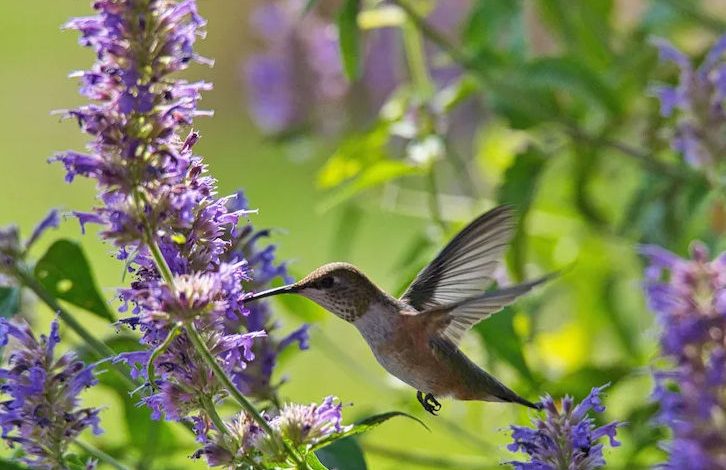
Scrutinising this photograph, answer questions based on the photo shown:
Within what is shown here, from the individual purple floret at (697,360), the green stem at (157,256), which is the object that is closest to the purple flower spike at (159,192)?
the green stem at (157,256)

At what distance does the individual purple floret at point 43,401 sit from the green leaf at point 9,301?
136 millimetres

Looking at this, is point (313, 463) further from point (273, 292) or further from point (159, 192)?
point (159, 192)

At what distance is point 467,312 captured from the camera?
1.59 m

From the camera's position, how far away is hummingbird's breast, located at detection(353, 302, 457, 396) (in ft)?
5.21

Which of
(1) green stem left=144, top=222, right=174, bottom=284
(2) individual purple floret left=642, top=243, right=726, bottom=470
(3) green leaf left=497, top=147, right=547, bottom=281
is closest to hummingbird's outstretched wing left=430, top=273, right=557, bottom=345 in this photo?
(2) individual purple floret left=642, top=243, right=726, bottom=470

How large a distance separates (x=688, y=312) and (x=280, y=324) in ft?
2.33

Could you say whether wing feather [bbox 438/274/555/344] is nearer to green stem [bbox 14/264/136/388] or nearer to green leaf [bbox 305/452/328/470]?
green leaf [bbox 305/452/328/470]

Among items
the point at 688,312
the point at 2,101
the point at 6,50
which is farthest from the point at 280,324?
the point at 6,50

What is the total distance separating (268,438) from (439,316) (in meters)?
0.38

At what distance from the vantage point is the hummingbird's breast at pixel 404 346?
5.21 feet

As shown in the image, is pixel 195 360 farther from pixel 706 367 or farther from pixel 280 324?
pixel 706 367

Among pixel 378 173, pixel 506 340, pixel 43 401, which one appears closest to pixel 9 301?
pixel 43 401

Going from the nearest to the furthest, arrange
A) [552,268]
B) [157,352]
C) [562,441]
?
[157,352], [562,441], [552,268]

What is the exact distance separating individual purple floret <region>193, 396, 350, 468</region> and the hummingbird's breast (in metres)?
0.24
